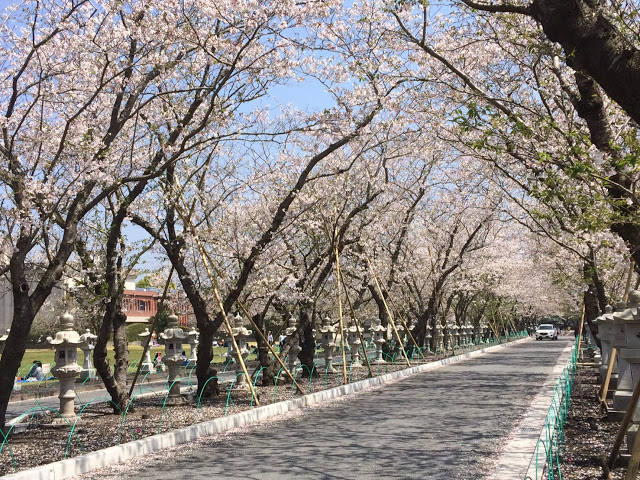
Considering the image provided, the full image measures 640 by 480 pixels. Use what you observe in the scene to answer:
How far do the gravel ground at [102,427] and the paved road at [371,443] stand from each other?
1214 mm

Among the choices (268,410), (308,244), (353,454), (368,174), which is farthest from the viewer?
(308,244)

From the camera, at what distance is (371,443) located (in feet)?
33.3

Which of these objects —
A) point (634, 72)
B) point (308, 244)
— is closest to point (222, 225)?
point (308, 244)

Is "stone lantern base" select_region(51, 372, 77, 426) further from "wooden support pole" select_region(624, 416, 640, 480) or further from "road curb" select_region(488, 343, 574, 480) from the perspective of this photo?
"wooden support pole" select_region(624, 416, 640, 480)

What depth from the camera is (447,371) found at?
25.0 meters

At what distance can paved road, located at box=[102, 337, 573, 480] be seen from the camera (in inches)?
330

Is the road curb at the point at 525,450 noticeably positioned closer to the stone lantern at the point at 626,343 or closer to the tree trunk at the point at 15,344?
the stone lantern at the point at 626,343

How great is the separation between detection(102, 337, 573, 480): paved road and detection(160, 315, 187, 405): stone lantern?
3230 mm

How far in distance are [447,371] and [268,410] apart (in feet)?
41.3

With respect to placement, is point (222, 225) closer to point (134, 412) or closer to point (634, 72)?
point (134, 412)

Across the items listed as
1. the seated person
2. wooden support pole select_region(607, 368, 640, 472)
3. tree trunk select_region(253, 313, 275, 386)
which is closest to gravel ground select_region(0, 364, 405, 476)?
tree trunk select_region(253, 313, 275, 386)

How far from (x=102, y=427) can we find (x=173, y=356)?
383 centimetres

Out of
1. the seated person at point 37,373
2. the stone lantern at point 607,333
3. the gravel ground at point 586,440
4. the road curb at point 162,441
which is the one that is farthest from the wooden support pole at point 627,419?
the seated person at point 37,373

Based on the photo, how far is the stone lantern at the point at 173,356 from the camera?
1534cm
